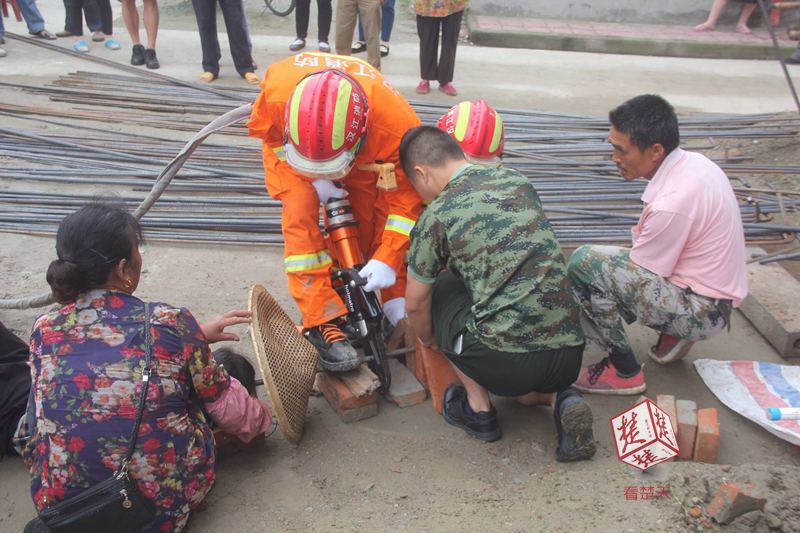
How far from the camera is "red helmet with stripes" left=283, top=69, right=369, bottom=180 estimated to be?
9.21 feet

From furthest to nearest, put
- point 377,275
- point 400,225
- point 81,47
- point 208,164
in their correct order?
1. point 81,47
2. point 208,164
3. point 400,225
4. point 377,275

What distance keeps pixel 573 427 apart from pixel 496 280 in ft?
2.12

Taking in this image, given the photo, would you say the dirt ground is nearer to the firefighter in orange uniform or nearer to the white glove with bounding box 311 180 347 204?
the firefighter in orange uniform

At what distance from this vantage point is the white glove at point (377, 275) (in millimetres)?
3014

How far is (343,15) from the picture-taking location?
7.54m

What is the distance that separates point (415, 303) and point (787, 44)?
9.44 metres

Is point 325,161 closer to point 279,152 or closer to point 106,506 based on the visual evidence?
point 279,152

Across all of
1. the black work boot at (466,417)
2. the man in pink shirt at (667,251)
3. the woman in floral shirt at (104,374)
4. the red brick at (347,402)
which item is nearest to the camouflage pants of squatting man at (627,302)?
the man in pink shirt at (667,251)


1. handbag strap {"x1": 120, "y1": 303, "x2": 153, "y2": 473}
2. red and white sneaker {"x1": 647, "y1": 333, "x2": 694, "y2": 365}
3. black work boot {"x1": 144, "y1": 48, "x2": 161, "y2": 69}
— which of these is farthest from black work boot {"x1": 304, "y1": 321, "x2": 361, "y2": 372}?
black work boot {"x1": 144, "y1": 48, "x2": 161, "y2": 69}

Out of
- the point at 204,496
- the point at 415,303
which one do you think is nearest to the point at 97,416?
the point at 204,496

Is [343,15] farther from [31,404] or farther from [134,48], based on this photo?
[31,404]

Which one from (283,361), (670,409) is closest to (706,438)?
(670,409)

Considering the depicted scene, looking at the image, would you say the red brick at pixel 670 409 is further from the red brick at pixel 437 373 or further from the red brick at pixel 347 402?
the red brick at pixel 347 402

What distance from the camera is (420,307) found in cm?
280
